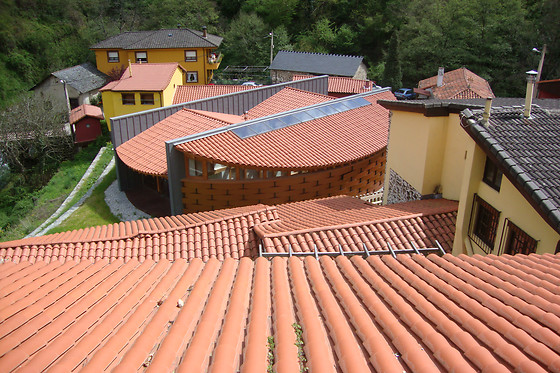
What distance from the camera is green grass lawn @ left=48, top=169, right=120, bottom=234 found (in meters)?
16.5

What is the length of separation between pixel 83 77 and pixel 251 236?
42.9 m

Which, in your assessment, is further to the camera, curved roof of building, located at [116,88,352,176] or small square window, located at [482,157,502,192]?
curved roof of building, located at [116,88,352,176]

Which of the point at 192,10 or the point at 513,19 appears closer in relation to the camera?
the point at 513,19

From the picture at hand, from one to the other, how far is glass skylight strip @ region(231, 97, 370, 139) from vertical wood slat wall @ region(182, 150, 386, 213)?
6.89 ft

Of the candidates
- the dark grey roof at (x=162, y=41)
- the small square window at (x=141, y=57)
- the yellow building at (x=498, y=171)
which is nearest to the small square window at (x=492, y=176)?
the yellow building at (x=498, y=171)

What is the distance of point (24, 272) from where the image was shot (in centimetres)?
566

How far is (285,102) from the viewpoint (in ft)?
75.8

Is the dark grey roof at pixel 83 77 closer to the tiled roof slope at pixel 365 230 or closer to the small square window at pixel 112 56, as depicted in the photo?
the small square window at pixel 112 56

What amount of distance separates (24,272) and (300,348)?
4.38m

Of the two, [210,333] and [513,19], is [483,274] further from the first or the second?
[513,19]

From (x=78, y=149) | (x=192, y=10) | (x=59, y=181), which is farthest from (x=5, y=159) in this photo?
(x=192, y=10)

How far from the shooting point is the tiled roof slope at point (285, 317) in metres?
3.03

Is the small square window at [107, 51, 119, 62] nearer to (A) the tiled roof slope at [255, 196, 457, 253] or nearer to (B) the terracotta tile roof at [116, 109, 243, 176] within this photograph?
(B) the terracotta tile roof at [116, 109, 243, 176]

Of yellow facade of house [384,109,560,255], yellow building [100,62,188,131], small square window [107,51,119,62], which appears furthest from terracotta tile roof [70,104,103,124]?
yellow facade of house [384,109,560,255]
